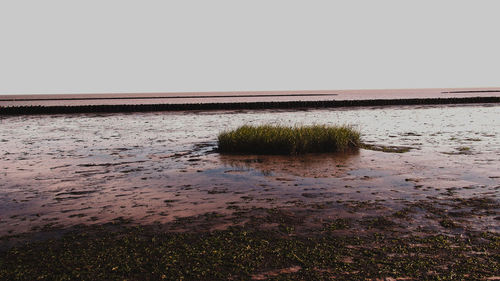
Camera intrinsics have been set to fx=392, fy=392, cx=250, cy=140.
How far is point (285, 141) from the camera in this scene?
14789 mm

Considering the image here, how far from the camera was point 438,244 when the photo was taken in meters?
5.38

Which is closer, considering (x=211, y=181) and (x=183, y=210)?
(x=183, y=210)

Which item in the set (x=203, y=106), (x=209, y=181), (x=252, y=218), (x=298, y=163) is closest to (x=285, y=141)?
(x=298, y=163)

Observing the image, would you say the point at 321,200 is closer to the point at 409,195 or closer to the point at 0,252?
the point at 409,195

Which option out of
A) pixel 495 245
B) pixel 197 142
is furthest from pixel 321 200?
pixel 197 142

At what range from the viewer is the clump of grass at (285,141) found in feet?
48.5

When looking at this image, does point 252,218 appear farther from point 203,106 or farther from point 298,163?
point 203,106

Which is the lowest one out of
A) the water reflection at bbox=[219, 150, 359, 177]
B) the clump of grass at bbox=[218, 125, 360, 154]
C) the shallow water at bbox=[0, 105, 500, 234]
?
the water reflection at bbox=[219, 150, 359, 177]

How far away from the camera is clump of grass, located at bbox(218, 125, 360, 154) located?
14773 millimetres

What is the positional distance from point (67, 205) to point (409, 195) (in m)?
6.85

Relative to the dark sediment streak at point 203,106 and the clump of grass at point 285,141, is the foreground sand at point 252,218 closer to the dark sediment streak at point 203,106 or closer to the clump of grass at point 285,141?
the clump of grass at point 285,141

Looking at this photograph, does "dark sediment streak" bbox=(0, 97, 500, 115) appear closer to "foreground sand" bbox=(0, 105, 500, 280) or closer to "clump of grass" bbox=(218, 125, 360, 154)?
"clump of grass" bbox=(218, 125, 360, 154)

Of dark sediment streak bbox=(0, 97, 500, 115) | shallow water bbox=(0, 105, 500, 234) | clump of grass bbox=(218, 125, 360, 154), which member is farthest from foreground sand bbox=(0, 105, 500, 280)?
dark sediment streak bbox=(0, 97, 500, 115)

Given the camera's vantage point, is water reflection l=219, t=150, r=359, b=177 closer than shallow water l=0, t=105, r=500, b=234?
No
